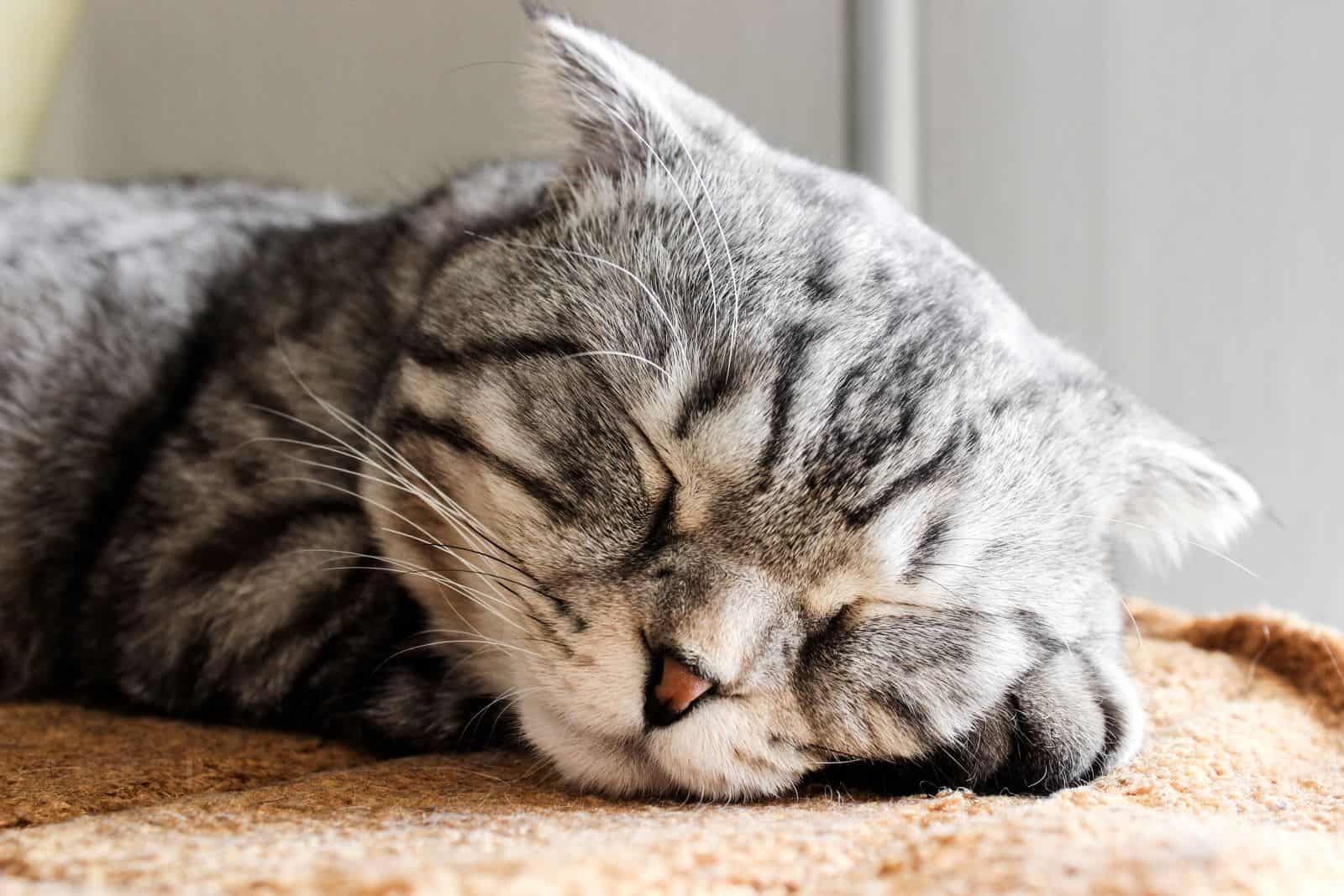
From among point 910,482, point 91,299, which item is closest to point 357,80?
point 91,299

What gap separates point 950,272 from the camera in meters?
1.15

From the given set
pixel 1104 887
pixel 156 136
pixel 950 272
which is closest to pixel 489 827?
pixel 1104 887

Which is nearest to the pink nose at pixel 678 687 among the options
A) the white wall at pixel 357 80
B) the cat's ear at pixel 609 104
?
the cat's ear at pixel 609 104

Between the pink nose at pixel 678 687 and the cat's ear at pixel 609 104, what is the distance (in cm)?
51

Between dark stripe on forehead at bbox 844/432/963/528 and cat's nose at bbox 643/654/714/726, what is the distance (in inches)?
7.1

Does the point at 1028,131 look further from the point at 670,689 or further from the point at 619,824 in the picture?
the point at 619,824

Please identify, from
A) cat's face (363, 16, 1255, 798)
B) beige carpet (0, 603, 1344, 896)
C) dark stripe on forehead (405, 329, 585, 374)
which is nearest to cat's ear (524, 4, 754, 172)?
cat's face (363, 16, 1255, 798)

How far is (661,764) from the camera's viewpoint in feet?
2.98

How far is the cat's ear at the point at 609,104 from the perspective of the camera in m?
1.08

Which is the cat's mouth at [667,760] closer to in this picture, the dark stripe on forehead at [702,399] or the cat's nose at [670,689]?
the cat's nose at [670,689]

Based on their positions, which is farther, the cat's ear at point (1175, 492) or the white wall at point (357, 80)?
the white wall at point (357, 80)

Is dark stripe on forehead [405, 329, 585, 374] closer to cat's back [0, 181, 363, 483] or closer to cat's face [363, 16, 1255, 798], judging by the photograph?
cat's face [363, 16, 1255, 798]

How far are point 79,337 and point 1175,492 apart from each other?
1.28m

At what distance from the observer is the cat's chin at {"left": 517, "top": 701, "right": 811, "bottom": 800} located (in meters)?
0.89
